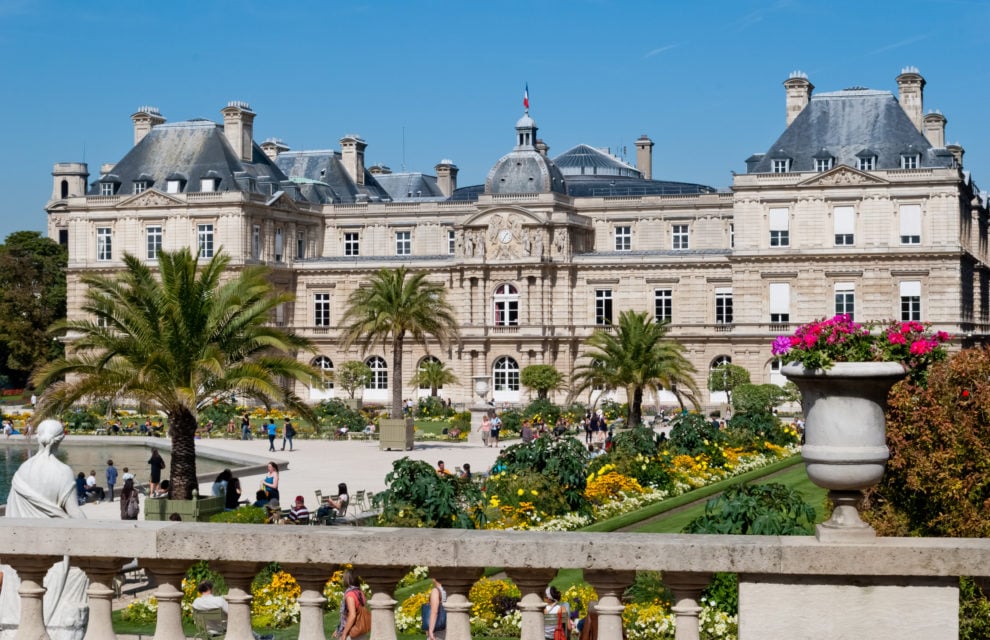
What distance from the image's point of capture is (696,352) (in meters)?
67.8

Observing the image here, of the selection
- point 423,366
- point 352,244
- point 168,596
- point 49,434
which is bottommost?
point 168,596

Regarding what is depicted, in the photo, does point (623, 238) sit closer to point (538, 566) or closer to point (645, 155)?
point (645, 155)

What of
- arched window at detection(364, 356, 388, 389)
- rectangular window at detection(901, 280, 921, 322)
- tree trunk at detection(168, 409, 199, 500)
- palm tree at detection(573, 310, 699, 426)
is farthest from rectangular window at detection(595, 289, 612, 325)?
tree trunk at detection(168, 409, 199, 500)

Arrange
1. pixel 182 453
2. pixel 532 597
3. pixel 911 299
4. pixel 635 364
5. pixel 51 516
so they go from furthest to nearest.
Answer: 1. pixel 911 299
2. pixel 635 364
3. pixel 182 453
4. pixel 51 516
5. pixel 532 597

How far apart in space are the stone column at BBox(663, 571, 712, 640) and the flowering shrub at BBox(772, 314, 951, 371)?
1248 mm

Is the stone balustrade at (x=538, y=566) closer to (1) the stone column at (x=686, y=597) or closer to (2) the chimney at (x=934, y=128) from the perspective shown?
(1) the stone column at (x=686, y=597)

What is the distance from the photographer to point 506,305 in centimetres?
7075

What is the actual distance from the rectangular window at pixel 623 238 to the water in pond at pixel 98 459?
33.5 metres

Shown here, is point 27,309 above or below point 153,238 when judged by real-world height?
below

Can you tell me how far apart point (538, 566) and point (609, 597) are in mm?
398

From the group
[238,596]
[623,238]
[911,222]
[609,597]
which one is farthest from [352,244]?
[609,597]

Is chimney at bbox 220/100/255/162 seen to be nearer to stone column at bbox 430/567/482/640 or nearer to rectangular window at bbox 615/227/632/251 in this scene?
rectangular window at bbox 615/227/632/251

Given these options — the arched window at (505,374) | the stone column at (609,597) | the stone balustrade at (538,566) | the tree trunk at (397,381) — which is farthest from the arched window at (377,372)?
the stone column at (609,597)

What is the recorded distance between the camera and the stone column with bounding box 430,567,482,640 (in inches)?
294
